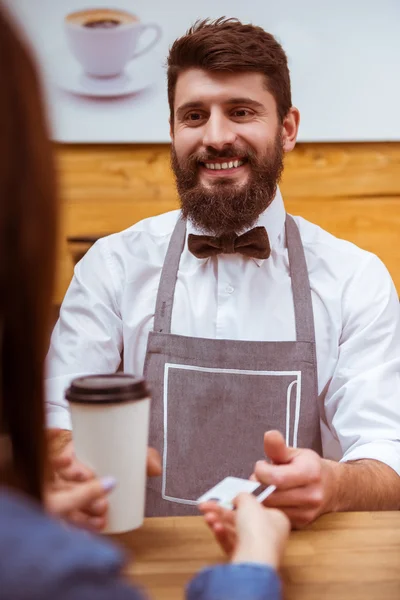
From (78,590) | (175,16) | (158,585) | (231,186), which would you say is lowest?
(158,585)

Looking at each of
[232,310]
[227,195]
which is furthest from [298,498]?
[227,195]

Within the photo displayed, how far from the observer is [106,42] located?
232 cm

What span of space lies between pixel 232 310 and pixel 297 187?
A: 0.81 m

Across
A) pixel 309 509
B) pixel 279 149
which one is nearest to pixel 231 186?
pixel 279 149

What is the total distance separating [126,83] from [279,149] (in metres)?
0.71

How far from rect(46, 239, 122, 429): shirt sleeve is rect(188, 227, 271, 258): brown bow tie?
0.21 m

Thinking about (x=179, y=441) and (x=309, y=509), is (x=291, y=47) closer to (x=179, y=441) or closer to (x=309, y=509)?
(x=179, y=441)

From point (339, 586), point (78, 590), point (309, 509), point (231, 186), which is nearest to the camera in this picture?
point (78, 590)

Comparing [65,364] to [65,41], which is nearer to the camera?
[65,364]

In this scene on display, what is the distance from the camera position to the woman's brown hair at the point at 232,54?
5.63ft

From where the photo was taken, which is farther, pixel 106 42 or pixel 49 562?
pixel 106 42

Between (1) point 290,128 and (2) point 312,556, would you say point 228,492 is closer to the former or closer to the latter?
(2) point 312,556

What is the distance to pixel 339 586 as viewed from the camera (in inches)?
34.9

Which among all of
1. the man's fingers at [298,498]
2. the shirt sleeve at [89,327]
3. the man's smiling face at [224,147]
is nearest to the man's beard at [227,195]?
the man's smiling face at [224,147]
